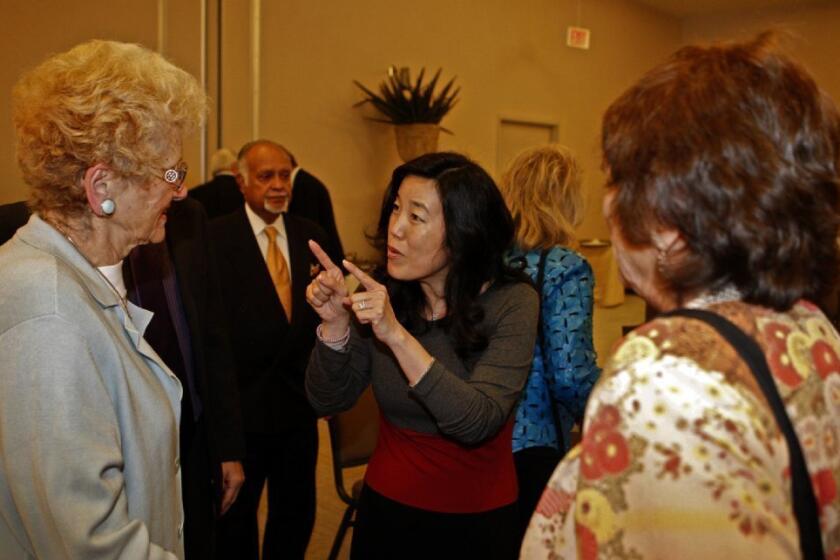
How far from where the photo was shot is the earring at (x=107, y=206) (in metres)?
1.39

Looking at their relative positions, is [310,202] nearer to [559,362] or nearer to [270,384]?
[270,384]

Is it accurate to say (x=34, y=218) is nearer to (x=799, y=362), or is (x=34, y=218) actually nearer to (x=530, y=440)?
(x=799, y=362)

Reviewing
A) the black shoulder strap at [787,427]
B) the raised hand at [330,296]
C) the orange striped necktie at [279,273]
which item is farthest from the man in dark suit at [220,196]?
the black shoulder strap at [787,427]

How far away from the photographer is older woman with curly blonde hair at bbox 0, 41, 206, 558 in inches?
46.5

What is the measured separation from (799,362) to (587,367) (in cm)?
139

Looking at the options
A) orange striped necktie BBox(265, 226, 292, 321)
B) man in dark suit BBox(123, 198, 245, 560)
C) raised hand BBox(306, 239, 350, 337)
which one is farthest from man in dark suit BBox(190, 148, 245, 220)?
raised hand BBox(306, 239, 350, 337)

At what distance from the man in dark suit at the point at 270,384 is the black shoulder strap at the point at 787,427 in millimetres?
2114

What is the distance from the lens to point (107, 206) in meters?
1.39

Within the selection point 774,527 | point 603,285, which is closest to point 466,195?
point 774,527

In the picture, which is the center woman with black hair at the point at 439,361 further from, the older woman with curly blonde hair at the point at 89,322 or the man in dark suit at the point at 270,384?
the man in dark suit at the point at 270,384

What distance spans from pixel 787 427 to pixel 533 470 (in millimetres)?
1506

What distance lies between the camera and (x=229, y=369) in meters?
2.14

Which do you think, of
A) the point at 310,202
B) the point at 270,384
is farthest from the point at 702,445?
the point at 310,202

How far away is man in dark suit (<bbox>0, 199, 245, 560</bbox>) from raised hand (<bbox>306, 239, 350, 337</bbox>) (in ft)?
1.17
